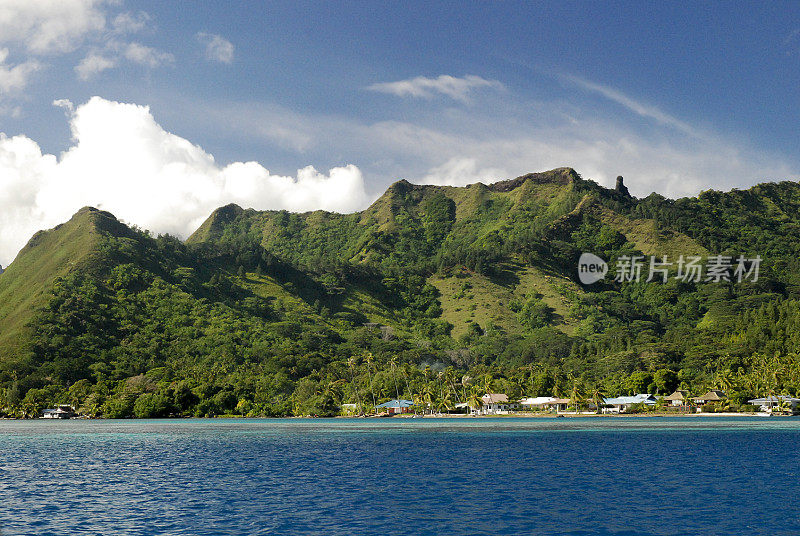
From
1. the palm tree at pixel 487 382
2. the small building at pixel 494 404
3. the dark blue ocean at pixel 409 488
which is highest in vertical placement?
the palm tree at pixel 487 382

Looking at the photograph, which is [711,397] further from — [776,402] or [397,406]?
[397,406]

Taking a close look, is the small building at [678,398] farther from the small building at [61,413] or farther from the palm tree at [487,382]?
the small building at [61,413]

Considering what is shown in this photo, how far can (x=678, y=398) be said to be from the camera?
534 ft

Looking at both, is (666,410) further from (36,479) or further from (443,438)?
(36,479)

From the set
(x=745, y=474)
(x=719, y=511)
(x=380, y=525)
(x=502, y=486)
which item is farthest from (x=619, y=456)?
(x=380, y=525)

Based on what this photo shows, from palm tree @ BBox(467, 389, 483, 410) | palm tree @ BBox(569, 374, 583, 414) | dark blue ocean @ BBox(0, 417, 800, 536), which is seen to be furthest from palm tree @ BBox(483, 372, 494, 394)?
dark blue ocean @ BBox(0, 417, 800, 536)

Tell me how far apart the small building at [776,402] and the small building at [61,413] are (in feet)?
564

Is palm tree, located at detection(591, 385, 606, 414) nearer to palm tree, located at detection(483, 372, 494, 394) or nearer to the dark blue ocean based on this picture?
palm tree, located at detection(483, 372, 494, 394)

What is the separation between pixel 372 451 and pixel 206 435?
39321mm

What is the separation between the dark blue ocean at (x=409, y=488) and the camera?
3369 cm

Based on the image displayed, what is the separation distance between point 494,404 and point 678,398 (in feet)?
149

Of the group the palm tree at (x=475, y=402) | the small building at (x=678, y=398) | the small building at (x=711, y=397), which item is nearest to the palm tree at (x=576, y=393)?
the small building at (x=678, y=398)

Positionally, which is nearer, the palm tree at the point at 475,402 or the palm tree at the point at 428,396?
the palm tree at the point at 475,402

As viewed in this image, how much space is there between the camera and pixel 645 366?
19988 centimetres
